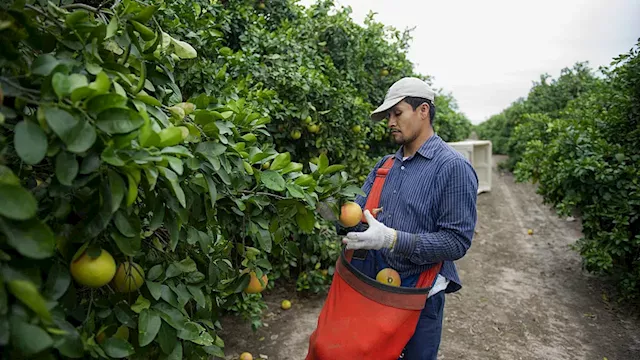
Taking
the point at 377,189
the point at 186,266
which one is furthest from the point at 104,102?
the point at 377,189

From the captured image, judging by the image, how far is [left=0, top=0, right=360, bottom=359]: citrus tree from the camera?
764mm

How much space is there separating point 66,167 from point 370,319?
1329mm

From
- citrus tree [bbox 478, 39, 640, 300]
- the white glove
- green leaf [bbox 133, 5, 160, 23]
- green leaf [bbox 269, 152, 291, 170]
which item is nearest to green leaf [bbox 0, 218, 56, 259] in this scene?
green leaf [bbox 133, 5, 160, 23]

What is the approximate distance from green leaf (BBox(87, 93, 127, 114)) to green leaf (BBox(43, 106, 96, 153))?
0.11ft

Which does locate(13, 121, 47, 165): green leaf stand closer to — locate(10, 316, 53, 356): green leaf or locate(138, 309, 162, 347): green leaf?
locate(10, 316, 53, 356): green leaf

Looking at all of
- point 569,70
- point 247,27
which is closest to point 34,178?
point 247,27

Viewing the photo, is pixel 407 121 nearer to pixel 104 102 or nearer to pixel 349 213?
pixel 349 213

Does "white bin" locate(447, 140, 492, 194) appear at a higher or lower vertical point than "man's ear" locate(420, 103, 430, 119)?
lower

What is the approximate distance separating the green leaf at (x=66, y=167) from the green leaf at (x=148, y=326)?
1.38 ft

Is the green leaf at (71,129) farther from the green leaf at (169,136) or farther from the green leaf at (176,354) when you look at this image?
the green leaf at (176,354)

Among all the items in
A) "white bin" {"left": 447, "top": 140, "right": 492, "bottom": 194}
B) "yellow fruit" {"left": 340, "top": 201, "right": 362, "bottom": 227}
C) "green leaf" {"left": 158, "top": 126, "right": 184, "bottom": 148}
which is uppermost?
"green leaf" {"left": 158, "top": 126, "right": 184, "bottom": 148}

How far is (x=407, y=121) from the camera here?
6.69 ft

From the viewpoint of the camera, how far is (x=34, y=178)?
1.01 m

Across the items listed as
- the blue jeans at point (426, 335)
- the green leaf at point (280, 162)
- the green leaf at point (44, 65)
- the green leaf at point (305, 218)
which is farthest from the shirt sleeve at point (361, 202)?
the green leaf at point (44, 65)
